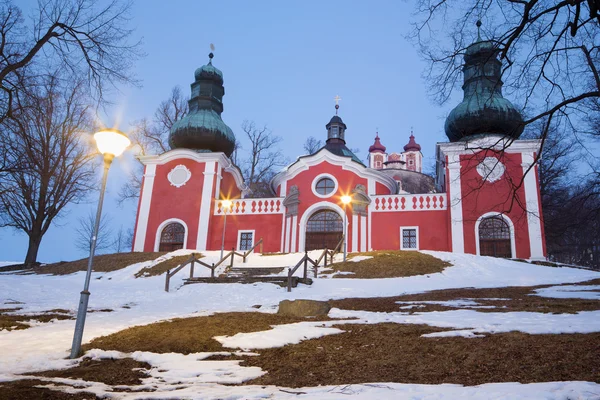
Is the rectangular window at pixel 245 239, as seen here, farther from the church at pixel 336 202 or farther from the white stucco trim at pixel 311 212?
the white stucco trim at pixel 311 212

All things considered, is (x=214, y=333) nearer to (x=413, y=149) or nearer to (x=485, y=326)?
(x=485, y=326)

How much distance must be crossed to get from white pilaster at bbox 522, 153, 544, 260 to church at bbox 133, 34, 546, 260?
0.04 meters

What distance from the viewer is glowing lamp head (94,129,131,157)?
6164 millimetres

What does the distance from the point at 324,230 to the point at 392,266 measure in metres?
7.44

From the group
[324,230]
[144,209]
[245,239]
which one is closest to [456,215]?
[324,230]

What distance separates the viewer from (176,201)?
2566cm

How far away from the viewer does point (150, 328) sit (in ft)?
23.9

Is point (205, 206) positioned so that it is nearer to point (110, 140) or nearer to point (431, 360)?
point (110, 140)

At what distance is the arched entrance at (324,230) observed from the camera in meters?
24.0

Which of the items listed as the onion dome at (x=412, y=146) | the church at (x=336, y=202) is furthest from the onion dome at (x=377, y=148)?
the church at (x=336, y=202)

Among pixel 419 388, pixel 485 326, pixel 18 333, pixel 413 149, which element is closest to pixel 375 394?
pixel 419 388

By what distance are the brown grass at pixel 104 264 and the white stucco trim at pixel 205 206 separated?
317cm

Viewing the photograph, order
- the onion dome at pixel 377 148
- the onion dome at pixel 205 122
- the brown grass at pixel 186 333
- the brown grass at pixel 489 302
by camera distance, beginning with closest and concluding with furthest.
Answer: the brown grass at pixel 186 333, the brown grass at pixel 489 302, the onion dome at pixel 205 122, the onion dome at pixel 377 148

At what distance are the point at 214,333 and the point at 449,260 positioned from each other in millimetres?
13395
